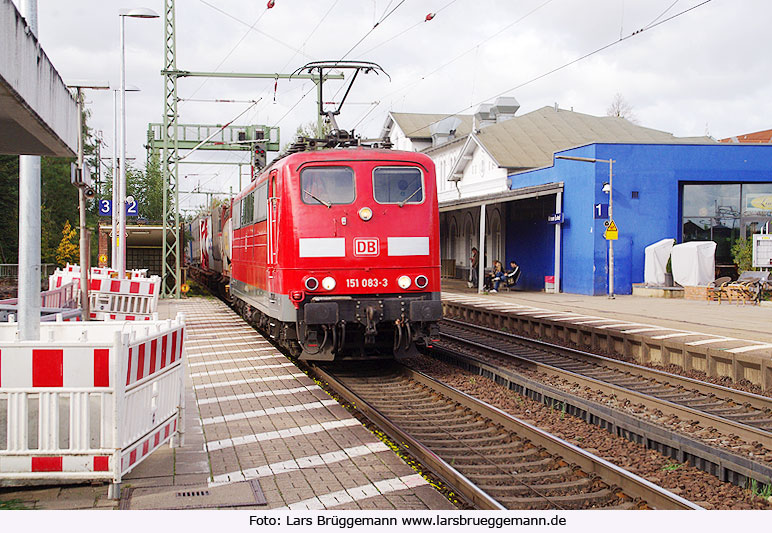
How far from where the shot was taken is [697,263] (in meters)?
23.8

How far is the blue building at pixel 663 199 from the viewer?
26297mm

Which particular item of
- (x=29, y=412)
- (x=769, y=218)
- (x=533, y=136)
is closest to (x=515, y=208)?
(x=533, y=136)

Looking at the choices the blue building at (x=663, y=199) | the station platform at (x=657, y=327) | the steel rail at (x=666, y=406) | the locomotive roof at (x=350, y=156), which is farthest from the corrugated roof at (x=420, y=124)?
the steel rail at (x=666, y=406)

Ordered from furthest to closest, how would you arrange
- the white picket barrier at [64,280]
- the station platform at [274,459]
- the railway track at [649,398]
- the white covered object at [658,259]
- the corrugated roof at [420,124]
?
the corrugated roof at [420,124], the white covered object at [658,259], the white picket barrier at [64,280], the railway track at [649,398], the station platform at [274,459]

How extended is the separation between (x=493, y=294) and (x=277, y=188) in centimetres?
1858

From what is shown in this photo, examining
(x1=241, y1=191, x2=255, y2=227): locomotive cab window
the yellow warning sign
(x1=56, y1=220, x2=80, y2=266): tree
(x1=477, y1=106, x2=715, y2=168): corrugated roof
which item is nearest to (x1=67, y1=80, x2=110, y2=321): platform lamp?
(x1=241, y1=191, x2=255, y2=227): locomotive cab window

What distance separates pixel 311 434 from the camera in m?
7.27

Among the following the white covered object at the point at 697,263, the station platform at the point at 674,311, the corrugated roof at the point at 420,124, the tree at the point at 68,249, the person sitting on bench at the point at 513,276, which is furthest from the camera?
the corrugated roof at the point at 420,124

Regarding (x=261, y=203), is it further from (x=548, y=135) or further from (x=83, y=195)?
(x=548, y=135)

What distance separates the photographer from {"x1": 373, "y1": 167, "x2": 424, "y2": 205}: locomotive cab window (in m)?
10.8

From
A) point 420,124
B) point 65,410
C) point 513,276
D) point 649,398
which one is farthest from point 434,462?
point 420,124

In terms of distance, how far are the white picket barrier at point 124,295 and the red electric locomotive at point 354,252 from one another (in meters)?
5.49

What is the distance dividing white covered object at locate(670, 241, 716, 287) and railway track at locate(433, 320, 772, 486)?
11.4 metres

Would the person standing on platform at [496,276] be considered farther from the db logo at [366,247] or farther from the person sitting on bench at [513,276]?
the db logo at [366,247]
